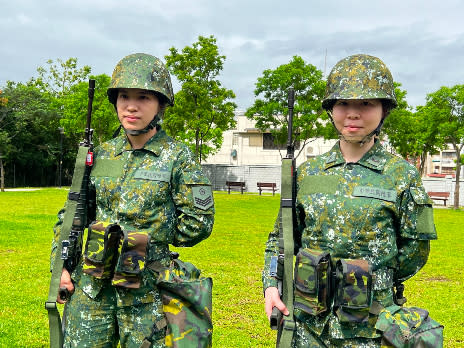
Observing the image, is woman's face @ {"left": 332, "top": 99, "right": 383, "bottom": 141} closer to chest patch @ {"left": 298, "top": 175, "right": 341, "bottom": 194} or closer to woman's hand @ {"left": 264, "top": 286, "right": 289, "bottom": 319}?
chest patch @ {"left": 298, "top": 175, "right": 341, "bottom": 194}

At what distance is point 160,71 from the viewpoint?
3215 mm

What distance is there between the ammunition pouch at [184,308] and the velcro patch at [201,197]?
452mm

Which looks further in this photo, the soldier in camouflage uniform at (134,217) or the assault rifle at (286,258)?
the soldier in camouflage uniform at (134,217)

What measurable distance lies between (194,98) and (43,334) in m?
24.5

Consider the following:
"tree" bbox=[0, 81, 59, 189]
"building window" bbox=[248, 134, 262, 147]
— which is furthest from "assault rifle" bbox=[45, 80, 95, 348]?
"building window" bbox=[248, 134, 262, 147]

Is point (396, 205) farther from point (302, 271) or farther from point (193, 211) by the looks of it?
point (193, 211)

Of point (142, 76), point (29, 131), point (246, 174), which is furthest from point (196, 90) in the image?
point (142, 76)

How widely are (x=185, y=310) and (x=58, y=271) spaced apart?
0.86 meters

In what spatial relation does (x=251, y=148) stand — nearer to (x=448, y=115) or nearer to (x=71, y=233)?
(x=448, y=115)

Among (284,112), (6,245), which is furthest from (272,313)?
(284,112)

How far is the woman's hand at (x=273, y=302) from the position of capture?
2580mm

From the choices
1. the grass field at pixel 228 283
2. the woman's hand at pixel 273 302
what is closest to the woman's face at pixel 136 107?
the woman's hand at pixel 273 302

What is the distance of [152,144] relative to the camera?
3.13 metres

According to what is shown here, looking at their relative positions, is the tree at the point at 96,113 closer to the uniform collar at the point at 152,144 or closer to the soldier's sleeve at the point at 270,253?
the uniform collar at the point at 152,144
